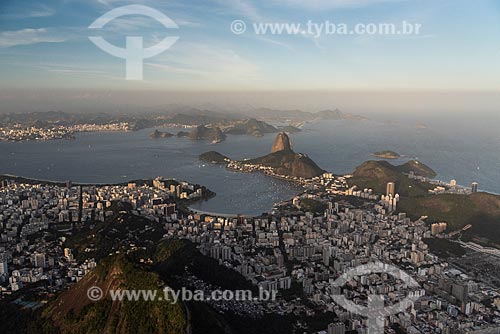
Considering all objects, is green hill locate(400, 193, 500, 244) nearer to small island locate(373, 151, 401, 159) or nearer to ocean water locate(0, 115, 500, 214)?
ocean water locate(0, 115, 500, 214)

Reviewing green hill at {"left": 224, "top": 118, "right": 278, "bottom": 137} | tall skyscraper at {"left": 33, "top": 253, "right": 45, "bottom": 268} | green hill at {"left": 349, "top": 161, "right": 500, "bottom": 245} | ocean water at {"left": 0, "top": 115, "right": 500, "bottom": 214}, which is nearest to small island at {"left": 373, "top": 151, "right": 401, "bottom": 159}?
ocean water at {"left": 0, "top": 115, "right": 500, "bottom": 214}

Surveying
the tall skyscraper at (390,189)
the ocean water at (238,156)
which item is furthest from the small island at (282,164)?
the tall skyscraper at (390,189)

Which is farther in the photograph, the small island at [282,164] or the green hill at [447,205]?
the small island at [282,164]

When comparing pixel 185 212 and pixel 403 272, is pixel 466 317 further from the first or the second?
pixel 185 212

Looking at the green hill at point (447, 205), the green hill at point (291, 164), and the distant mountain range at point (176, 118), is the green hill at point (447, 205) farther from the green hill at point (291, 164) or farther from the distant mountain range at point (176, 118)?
the distant mountain range at point (176, 118)

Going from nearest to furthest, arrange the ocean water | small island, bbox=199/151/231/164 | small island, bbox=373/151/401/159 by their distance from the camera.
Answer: the ocean water
small island, bbox=199/151/231/164
small island, bbox=373/151/401/159

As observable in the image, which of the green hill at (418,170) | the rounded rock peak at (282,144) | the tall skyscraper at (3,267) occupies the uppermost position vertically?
the rounded rock peak at (282,144)

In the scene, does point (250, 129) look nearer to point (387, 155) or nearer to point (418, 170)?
point (387, 155)

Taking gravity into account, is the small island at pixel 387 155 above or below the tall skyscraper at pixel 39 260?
above
